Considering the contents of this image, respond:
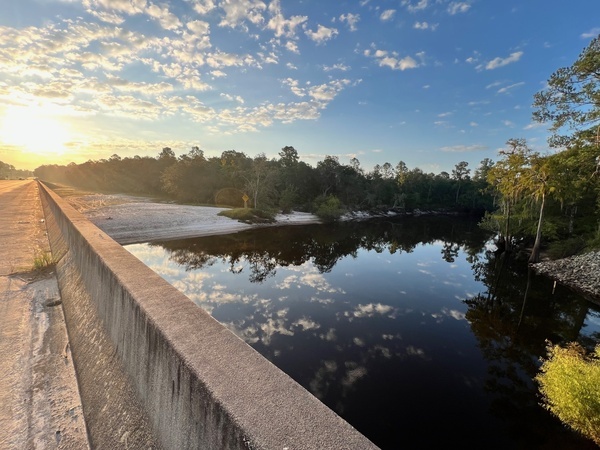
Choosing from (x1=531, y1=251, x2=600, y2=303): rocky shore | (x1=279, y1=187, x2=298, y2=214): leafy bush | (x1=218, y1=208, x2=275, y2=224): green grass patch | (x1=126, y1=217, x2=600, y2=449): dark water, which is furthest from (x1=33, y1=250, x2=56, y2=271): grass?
(x1=279, y1=187, x2=298, y2=214): leafy bush

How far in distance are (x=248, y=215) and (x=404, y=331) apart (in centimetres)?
3372

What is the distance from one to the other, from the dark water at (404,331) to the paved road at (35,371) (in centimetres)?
583

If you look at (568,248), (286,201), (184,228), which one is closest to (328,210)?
(286,201)

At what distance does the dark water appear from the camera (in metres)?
7.48

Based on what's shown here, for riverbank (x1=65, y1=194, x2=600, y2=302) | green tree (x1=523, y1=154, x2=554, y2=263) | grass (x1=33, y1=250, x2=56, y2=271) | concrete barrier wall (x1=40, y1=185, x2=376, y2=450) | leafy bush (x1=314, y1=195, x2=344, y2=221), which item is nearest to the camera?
concrete barrier wall (x1=40, y1=185, x2=376, y2=450)

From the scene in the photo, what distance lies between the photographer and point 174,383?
2914 millimetres

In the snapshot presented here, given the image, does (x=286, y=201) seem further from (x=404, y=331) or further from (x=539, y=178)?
(x=404, y=331)

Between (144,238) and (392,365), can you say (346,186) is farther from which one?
(392,365)

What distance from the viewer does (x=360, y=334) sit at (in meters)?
11.8

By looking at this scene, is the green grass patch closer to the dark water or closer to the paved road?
the dark water

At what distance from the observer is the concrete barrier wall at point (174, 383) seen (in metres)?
2.00

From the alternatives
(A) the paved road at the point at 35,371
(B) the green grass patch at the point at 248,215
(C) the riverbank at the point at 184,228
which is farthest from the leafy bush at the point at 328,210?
(A) the paved road at the point at 35,371

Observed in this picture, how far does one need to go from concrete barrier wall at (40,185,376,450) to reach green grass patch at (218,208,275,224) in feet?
118

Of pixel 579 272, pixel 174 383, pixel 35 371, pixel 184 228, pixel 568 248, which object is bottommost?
pixel 184 228
